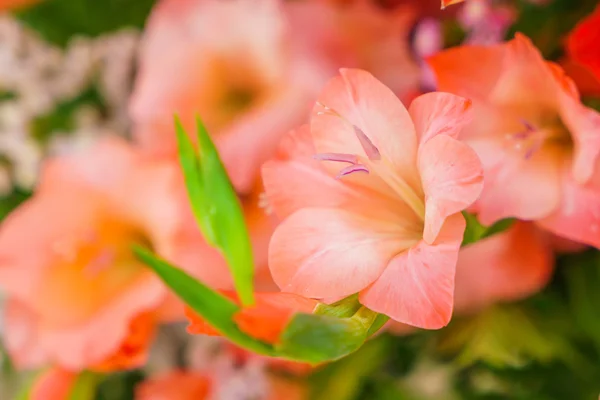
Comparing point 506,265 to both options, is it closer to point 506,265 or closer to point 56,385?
point 506,265

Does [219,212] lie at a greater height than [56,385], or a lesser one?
greater

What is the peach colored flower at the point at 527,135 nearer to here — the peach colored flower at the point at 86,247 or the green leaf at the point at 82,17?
the peach colored flower at the point at 86,247

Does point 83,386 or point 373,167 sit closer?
point 373,167

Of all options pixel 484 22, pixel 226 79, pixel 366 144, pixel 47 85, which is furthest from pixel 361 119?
pixel 47 85

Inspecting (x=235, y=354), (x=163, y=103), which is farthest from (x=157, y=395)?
(x=163, y=103)

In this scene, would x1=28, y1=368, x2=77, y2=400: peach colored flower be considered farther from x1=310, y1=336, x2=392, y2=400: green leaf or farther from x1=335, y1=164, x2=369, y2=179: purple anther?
x1=335, y1=164, x2=369, y2=179: purple anther

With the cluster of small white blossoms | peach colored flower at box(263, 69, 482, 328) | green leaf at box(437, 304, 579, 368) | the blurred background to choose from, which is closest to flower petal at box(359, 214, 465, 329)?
peach colored flower at box(263, 69, 482, 328)

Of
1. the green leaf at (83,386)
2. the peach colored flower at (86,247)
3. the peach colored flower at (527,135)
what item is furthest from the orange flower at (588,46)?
the green leaf at (83,386)
